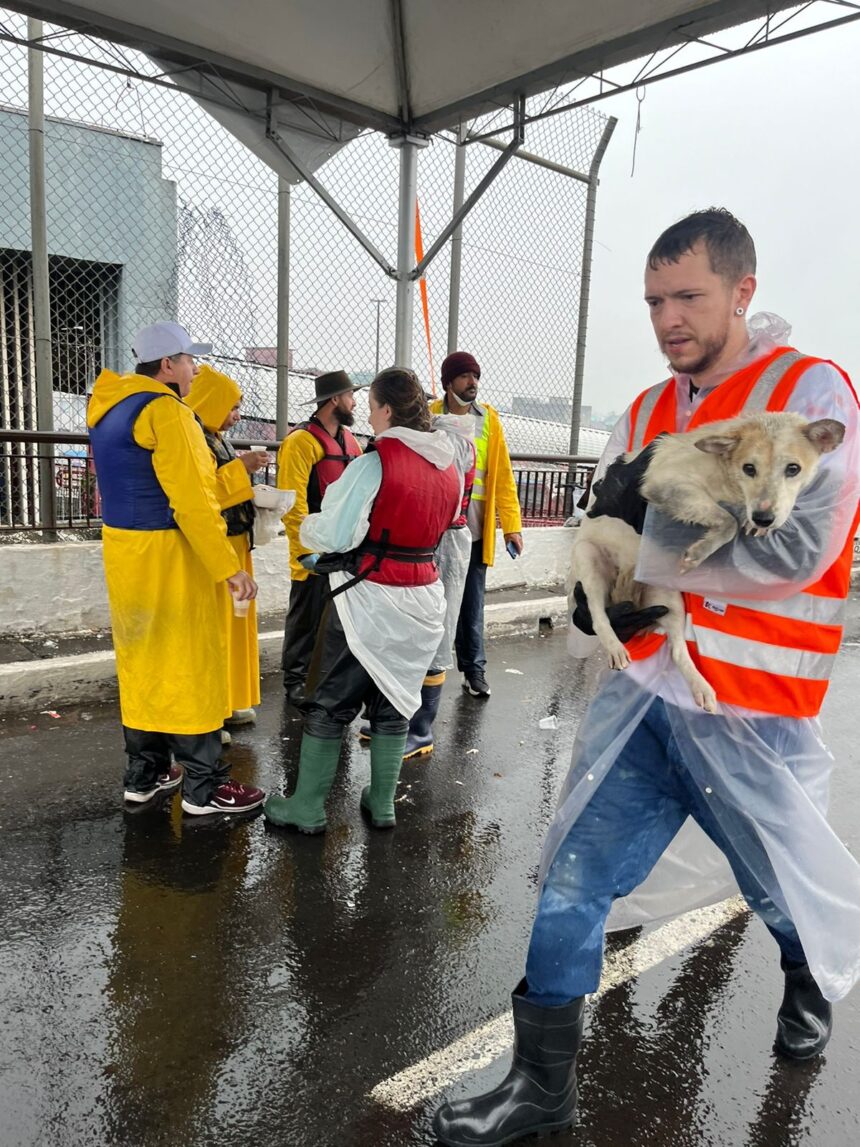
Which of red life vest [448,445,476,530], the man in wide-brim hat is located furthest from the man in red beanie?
the man in wide-brim hat

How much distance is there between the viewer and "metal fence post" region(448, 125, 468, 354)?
640cm

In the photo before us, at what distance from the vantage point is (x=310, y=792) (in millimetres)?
3469

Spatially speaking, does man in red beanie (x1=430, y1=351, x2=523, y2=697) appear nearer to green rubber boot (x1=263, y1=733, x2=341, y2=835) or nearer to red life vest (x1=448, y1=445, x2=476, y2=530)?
red life vest (x1=448, y1=445, x2=476, y2=530)

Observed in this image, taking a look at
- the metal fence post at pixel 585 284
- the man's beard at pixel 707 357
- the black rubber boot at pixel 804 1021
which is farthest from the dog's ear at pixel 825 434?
the metal fence post at pixel 585 284

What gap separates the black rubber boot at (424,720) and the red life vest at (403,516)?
1.06 meters

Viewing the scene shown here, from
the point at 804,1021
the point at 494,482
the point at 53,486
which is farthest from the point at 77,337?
the point at 804,1021

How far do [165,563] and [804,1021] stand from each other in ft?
9.00

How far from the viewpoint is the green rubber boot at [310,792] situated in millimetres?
3410

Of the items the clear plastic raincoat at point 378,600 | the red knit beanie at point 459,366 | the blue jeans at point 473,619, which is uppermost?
the red knit beanie at point 459,366

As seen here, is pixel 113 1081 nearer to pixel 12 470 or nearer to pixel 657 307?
pixel 657 307

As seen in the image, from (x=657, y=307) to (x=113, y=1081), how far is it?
2393 millimetres

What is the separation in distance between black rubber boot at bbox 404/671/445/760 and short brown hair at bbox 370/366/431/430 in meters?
1.53

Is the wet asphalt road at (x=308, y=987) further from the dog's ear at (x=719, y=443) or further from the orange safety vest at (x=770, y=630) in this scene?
the dog's ear at (x=719, y=443)

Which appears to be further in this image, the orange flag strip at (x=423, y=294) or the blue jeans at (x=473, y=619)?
the orange flag strip at (x=423, y=294)
